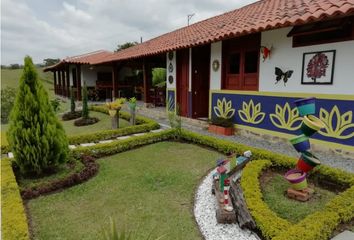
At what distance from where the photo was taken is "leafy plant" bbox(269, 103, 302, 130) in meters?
6.46

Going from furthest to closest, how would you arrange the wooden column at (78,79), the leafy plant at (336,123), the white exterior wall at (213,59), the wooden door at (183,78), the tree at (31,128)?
the wooden column at (78,79), the wooden door at (183,78), the white exterior wall at (213,59), the leafy plant at (336,123), the tree at (31,128)

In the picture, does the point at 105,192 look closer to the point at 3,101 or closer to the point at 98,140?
the point at 98,140

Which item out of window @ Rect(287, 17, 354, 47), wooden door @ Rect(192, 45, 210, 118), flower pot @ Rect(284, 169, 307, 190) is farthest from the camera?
wooden door @ Rect(192, 45, 210, 118)

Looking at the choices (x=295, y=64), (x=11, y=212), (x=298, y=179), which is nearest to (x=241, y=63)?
(x=295, y=64)

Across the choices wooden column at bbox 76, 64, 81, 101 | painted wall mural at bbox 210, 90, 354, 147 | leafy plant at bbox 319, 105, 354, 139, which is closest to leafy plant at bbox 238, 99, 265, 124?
painted wall mural at bbox 210, 90, 354, 147

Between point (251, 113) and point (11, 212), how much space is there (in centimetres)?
608

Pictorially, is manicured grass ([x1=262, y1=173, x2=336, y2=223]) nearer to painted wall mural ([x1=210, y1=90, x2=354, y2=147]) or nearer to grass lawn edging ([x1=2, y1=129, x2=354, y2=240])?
grass lawn edging ([x1=2, y1=129, x2=354, y2=240])

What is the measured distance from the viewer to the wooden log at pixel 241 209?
11.1ft

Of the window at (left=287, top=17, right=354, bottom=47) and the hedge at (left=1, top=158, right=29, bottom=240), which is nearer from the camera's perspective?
the hedge at (left=1, top=158, right=29, bottom=240)

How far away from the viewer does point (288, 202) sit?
4016 millimetres

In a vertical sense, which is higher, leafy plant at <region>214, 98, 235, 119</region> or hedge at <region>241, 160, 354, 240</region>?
leafy plant at <region>214, 98, 235, 119</region>

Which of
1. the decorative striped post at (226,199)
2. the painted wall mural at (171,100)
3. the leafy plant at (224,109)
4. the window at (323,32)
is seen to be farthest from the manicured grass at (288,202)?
the painted wall mural at (171,100)

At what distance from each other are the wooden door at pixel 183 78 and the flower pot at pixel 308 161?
6.66 metres

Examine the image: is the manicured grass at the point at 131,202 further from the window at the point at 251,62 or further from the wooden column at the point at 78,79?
the wooden column at the point at 78,79
